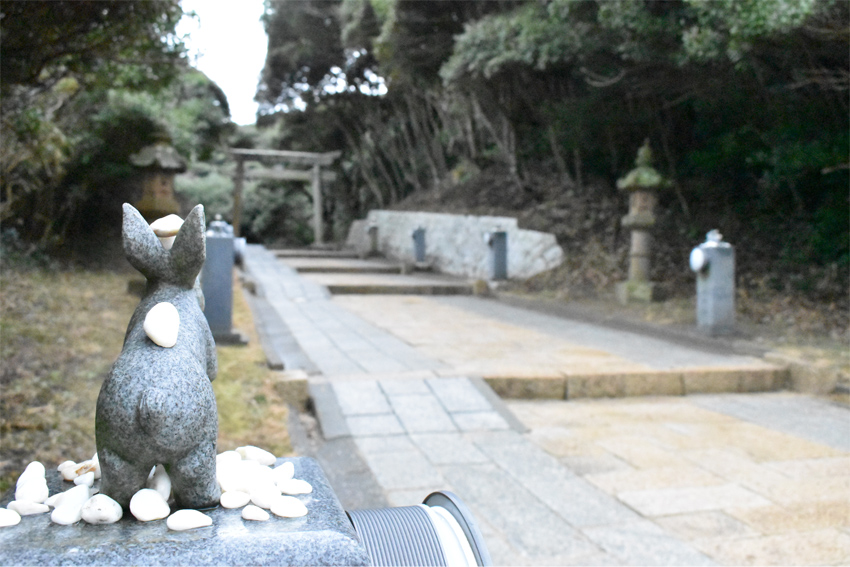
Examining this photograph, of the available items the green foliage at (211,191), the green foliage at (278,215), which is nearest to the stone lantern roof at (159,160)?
the green foliage at (211,191)

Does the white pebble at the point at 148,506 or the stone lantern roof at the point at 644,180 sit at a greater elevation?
the stone lantern roof at the point at 644,180

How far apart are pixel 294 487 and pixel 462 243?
12.5 metres

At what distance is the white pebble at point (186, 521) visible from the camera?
1188 millimetres

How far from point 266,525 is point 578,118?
10.6m

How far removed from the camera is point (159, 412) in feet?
3.94

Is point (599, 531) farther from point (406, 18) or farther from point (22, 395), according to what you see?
point (406, 18)

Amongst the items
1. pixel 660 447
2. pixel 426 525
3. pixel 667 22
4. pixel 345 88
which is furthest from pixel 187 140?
pixel 426 525

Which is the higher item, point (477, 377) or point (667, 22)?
point (667, 22)

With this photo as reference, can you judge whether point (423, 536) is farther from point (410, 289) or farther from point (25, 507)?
point (410, 289)

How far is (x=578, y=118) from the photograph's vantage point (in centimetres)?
1100

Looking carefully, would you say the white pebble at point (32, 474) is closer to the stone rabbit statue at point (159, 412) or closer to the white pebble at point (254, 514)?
the stone rabbit statue at point (159, 412)

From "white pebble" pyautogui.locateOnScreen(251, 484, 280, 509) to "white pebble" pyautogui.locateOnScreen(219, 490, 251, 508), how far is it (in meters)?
0.02

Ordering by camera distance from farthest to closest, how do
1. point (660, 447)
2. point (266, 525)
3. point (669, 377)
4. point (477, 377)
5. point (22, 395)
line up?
point (669, 377)
point (477, 377)
point (660, 447)
point (22, 395)
point (266, 525)

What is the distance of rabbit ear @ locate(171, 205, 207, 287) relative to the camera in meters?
1.34
